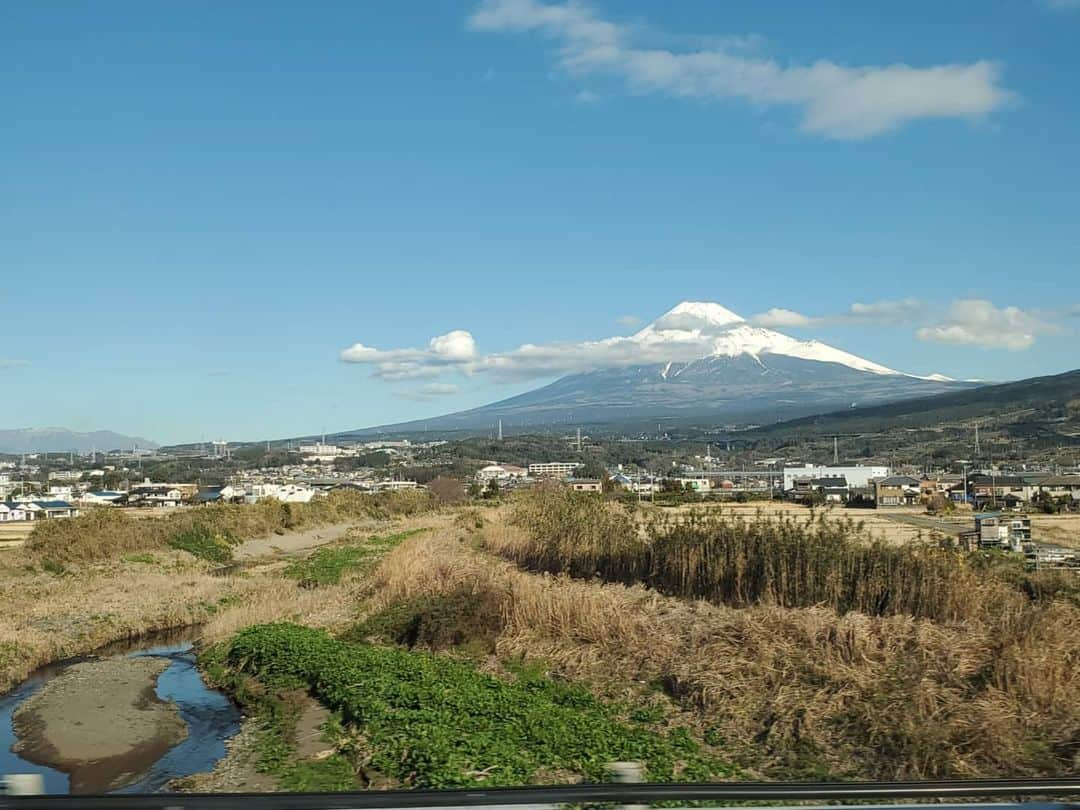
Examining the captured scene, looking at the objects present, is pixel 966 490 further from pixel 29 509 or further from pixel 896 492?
pixel 29 509

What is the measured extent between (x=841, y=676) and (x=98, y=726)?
36.4ft

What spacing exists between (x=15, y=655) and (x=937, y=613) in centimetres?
1701

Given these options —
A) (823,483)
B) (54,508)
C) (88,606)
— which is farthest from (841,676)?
(823,483)

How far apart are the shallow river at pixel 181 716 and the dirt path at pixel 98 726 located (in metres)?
0.15

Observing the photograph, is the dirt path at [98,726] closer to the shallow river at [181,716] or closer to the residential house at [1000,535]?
the shallow river at [181,716]

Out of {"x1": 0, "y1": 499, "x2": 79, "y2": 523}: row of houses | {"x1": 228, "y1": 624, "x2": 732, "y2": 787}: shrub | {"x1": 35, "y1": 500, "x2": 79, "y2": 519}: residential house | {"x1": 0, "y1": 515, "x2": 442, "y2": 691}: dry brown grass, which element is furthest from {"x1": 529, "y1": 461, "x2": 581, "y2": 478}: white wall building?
{"x1": 228, "y1": 624, "x2": 732, "y2": 787}: shrub

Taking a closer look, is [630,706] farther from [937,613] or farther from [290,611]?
[290,611]

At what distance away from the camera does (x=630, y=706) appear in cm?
1201

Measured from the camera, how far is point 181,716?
53.0 ft

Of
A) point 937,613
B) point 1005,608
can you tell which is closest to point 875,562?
point 937,613

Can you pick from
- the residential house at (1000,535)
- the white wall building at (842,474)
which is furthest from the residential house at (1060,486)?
the residential house at (1000,535)

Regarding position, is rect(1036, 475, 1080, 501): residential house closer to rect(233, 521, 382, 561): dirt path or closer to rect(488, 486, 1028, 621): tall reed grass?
rect(233, 521, 382, 561): dirt path

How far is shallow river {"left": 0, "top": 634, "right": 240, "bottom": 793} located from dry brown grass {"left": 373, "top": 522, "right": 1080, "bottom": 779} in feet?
14.8

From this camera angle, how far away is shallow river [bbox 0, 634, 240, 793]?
42.2ft
